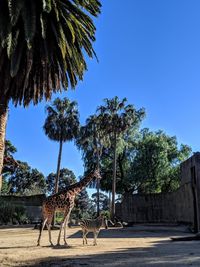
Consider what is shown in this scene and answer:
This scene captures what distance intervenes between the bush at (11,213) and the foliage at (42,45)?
30.1 metres

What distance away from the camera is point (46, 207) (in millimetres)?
15844

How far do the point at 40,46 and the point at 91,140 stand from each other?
4049 cm

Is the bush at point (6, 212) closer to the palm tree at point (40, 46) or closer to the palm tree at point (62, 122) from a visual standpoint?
the palm tree at point (62, 122)

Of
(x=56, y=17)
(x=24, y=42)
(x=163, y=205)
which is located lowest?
(x=163, y=205)

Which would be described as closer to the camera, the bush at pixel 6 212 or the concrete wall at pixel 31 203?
the bush at pixel 6 212

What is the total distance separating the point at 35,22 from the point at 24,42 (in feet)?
3.11

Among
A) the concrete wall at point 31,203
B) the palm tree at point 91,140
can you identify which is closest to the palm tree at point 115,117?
the palm tree at point 91,140

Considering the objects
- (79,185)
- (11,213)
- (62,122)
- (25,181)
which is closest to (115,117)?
(62,122)

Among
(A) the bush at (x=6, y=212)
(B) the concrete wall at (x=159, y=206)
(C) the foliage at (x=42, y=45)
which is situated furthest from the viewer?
(A) the bush at (x=6, y=212)

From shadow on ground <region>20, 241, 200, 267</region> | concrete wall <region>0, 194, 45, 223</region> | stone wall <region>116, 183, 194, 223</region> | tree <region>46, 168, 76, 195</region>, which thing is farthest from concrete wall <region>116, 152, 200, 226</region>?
tree <region>46, 168, 76, 195</region>

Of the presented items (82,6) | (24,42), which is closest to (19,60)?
(24,42)

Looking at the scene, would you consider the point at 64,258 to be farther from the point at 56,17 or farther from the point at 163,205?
the point at 163,205

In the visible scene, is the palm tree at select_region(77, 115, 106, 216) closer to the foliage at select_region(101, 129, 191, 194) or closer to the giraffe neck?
the foliage at select_region(101, 129, 191, 194)

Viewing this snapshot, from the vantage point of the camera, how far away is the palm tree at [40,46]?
14836 mm
